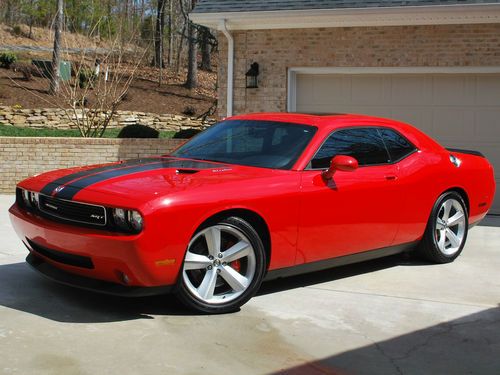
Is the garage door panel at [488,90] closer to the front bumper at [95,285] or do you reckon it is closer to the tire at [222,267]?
the tire at [222,267]

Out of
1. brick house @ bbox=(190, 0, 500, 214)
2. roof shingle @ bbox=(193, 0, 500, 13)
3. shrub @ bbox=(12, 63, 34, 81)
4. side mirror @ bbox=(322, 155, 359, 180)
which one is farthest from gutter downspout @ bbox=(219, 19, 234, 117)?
shrub @ bbox=(12, 63, 34, 81)

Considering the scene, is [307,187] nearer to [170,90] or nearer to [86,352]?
[86,352]

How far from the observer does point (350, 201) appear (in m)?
6.23

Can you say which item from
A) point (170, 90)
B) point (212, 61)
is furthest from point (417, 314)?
point (212, 61)

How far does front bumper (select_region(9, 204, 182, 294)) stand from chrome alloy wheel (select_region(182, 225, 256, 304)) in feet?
0.72

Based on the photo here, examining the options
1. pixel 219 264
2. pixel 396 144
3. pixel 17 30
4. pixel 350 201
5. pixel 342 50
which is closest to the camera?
pixel 219 264

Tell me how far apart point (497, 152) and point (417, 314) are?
6567mm

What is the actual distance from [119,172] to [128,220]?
2.67 ft

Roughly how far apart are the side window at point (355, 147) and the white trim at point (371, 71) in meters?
5.06

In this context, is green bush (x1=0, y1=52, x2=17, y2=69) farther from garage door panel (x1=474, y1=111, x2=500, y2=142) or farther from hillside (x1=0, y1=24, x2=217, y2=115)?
garage door panel (x1=474, y1=111, x2=500, y2=142)

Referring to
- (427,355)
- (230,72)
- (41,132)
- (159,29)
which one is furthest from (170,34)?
(427,355)

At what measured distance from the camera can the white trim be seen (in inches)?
448

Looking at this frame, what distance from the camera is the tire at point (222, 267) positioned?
5238 mm

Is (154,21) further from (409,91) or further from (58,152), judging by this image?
(409,91)
